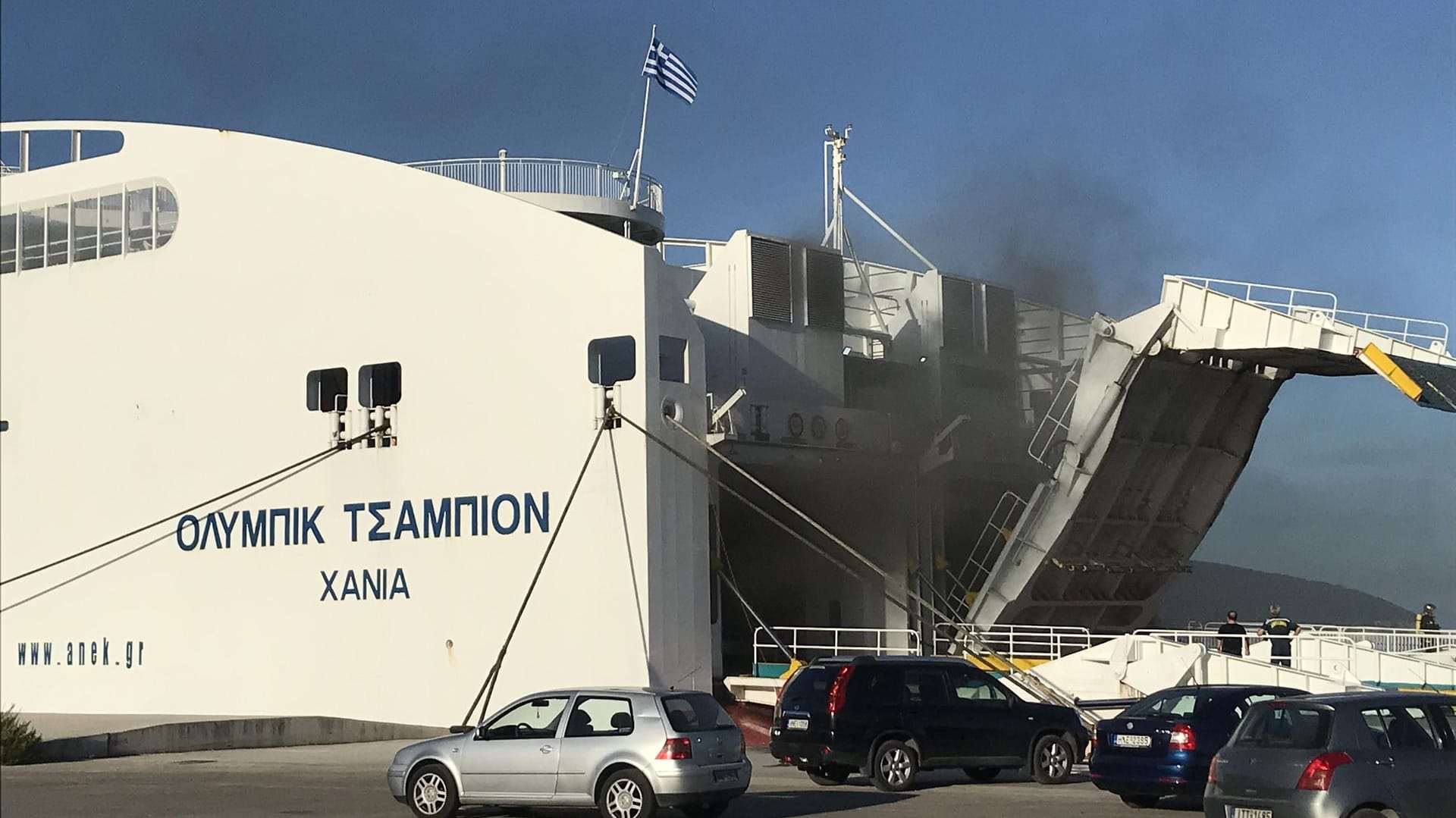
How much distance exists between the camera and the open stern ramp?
23797 millimetres

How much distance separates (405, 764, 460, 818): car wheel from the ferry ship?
7405 mm

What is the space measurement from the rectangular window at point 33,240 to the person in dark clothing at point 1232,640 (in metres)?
19.9

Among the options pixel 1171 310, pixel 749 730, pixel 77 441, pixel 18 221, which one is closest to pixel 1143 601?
pixel 1171 310

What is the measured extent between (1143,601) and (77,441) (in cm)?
1874

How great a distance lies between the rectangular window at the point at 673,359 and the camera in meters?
22.0

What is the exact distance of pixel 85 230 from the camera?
86.1 feet

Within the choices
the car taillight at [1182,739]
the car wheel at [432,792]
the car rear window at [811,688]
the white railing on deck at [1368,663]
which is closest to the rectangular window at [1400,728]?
the car taillight at [1182,739]

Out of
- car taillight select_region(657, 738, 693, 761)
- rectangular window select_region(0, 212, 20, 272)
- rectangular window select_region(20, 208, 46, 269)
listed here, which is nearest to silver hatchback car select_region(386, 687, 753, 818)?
car taillight select_region(657, 738, 693, 761)

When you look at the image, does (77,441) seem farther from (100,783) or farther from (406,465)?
(100,783)

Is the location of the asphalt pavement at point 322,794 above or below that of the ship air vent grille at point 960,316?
below

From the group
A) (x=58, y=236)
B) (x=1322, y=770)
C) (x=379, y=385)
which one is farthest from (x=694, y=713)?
(x=58, y=236)

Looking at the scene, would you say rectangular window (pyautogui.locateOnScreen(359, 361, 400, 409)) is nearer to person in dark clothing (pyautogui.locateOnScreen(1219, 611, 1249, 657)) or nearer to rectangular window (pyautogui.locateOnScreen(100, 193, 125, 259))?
rectangular window (pyautogui.locateOnScreen(100, 193, 125, 259))

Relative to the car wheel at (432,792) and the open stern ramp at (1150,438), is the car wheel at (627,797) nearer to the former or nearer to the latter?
the car wheel at (432,792)

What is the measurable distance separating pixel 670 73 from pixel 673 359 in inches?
284
